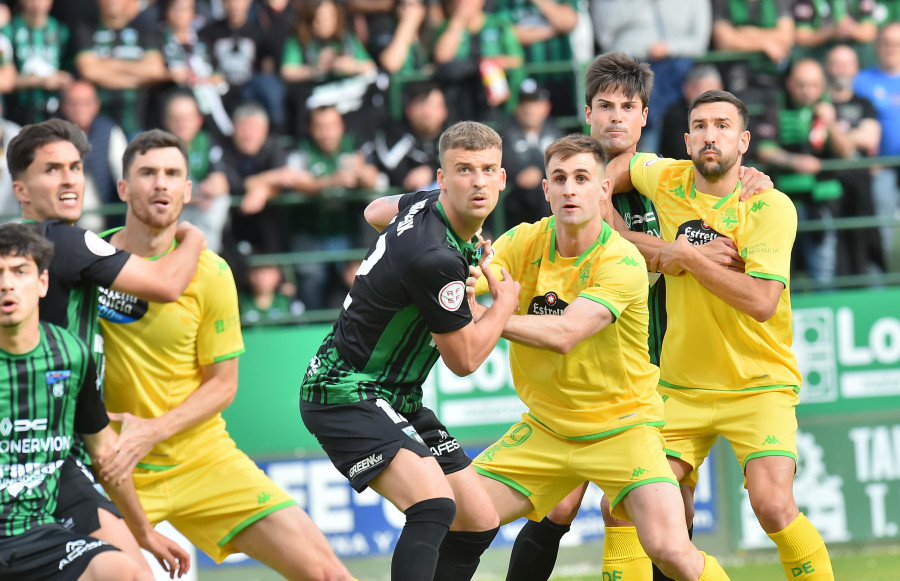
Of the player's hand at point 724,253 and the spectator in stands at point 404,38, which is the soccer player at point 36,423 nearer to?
the player's hand at point 724,253

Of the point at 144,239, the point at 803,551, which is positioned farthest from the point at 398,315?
the point at 803,551

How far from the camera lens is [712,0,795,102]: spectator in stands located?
37.2ft

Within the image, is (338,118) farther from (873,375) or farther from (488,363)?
(873,375)

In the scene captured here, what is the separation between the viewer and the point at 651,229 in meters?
6.57

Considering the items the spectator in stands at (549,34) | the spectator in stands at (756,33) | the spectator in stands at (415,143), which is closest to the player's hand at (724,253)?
the spectator in stands at (415,143)

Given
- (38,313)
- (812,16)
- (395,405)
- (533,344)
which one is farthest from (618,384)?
(812,16)

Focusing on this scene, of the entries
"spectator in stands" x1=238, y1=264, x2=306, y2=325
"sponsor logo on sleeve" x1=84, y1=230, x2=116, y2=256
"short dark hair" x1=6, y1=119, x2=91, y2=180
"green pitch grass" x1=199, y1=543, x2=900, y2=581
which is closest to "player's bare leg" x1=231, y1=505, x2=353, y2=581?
"sponsor logo on sleeve" x1=84, y1=230, x2=116, y2=256

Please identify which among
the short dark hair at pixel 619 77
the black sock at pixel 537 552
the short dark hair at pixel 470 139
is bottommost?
the black sock at pixel 537 552

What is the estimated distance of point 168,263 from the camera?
5781 mm

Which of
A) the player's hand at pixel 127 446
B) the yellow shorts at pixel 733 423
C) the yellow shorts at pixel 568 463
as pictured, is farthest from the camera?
the yellow shorts at pixel 733 423

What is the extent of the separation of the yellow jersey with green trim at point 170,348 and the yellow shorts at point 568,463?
1464mm

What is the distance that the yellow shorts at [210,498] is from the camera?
5965mm

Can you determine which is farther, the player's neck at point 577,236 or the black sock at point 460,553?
the player's neck at point 577,236

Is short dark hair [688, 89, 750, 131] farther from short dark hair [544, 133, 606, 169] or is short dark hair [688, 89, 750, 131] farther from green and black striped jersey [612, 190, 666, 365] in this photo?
short dark hair [544, 133, 606, 169]
